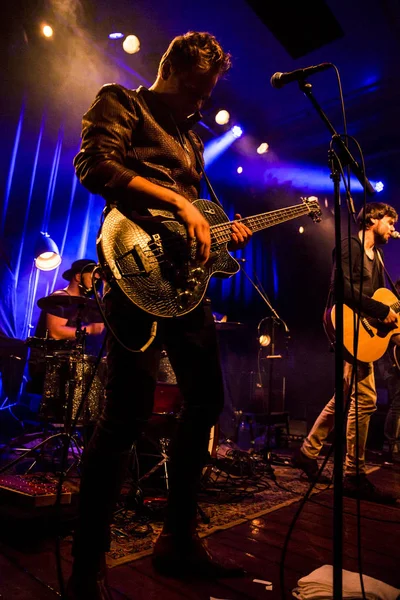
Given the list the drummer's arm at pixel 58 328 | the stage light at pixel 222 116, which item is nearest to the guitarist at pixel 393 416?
the drummer's arm at pixel 58 328

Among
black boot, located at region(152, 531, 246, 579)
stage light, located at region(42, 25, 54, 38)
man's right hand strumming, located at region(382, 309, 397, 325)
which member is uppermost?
stage light, located at region(42, 25, 54, 38)

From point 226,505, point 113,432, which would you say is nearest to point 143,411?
point 113,432

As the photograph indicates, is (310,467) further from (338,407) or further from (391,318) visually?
(338,407)

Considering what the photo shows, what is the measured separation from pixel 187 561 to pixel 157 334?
109 cm

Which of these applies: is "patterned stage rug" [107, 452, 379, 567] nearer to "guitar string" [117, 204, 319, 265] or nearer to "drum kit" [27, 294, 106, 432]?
"drum kit" [27, 294, 106, 432]

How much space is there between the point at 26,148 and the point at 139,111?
5.75 metres

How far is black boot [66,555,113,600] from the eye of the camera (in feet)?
5.03

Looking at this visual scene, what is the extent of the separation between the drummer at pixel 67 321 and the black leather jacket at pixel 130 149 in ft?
7.71

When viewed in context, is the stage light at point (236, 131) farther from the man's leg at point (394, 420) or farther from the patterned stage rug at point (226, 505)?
the patterned stage rug at point (226, 505)

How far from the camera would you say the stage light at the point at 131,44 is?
297 inches

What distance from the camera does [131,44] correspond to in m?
7.57

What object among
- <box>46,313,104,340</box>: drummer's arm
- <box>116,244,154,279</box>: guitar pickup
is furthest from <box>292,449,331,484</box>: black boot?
<box>116,244,154,279</box>: guitar pickup

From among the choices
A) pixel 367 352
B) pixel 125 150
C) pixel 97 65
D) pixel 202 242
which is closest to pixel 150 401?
pixel 202 242

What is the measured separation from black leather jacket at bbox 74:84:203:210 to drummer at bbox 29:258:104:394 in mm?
2350
